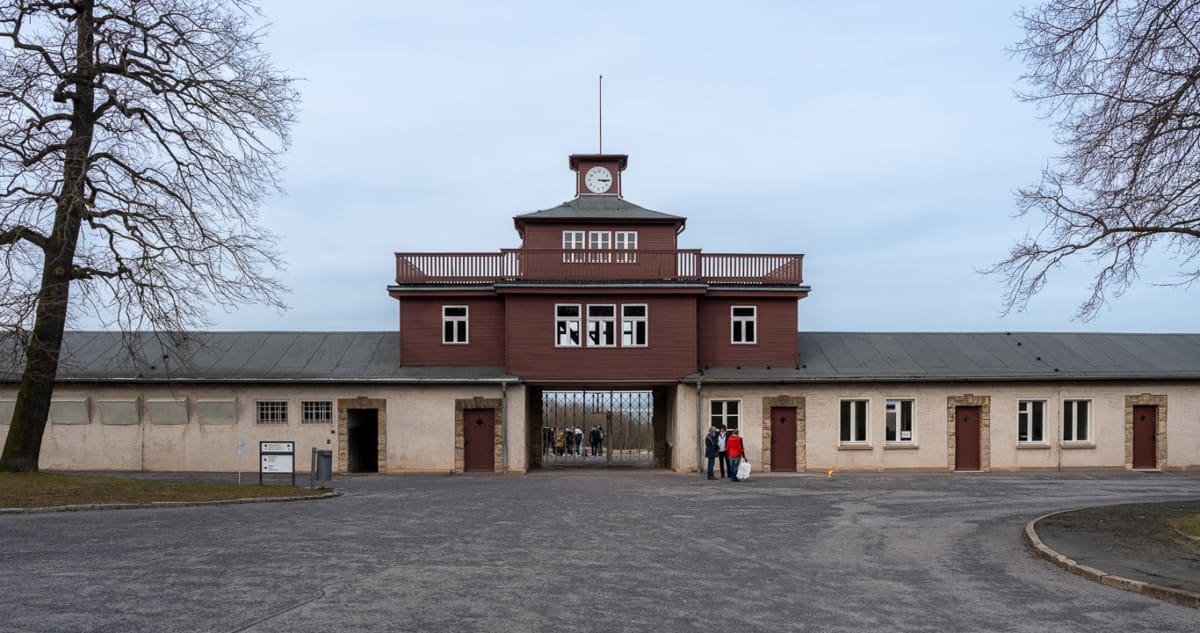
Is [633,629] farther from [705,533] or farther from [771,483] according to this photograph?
[771,483]

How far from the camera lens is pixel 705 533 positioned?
14508 mm

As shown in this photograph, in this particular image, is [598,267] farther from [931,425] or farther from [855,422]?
[931,425]

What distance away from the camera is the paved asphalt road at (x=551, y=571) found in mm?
8484

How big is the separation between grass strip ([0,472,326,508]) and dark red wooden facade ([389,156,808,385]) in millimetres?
10074

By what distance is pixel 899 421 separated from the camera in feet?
99.1

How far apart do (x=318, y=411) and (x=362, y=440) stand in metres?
2.16

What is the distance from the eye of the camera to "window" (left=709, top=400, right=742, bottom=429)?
30.0 metres

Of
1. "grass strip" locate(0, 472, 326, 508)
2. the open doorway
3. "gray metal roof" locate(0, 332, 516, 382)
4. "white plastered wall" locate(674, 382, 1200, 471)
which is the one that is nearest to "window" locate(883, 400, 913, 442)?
"white plastered wall" locate(674, 382, 1200, 471)

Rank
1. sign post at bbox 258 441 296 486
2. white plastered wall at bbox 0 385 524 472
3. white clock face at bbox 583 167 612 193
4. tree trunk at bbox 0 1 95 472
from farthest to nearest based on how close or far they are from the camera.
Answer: white clock face at bbox 583 167 612 193, white plastered wall at bbox 0 385 524 472, sign post at bbox 258 441 296 486, tree trunk at bbox 0 1 95 472

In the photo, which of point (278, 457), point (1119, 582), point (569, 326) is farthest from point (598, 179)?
point (1119, 582)

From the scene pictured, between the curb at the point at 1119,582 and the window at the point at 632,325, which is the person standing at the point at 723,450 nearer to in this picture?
the window at the point at 632,325

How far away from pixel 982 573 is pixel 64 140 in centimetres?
1826

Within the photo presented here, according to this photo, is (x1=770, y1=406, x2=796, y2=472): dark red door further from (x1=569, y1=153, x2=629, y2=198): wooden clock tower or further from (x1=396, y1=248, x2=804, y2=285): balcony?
(x1=569, y1=153, x2=629, y2=198): wooden clock tower

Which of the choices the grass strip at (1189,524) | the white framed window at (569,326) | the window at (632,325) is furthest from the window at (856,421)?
the grass strip at (1189,524)
